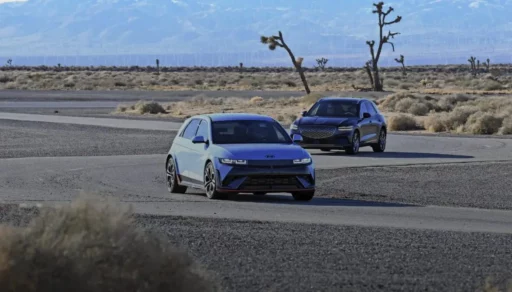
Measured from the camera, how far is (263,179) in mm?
18531

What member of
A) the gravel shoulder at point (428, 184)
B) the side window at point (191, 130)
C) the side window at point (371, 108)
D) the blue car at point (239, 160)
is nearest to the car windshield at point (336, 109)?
the side window at point (371, 108)

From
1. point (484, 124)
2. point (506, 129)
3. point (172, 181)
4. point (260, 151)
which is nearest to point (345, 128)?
point (172, 181)

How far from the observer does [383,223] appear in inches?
628

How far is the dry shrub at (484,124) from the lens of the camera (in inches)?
1650

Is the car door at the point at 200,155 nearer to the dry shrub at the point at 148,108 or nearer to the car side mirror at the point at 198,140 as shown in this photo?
the car side mirror at the point at 198,140

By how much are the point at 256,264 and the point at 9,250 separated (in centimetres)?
453

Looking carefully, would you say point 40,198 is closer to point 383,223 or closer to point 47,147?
point 383,223

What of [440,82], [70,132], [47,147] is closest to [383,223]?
[47,147]

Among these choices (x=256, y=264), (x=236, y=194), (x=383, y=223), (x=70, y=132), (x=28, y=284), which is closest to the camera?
(x=28, y=284)

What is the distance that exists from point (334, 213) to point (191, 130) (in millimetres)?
4213

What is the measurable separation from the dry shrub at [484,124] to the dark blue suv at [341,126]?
10747 millimetres

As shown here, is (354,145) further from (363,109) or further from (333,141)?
(363,109)

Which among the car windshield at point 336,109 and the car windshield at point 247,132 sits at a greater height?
the car windshield at point 247,132

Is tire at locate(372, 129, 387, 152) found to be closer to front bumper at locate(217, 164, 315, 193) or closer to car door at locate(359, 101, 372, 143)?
car door at locate(359, 101, 372, 143)
